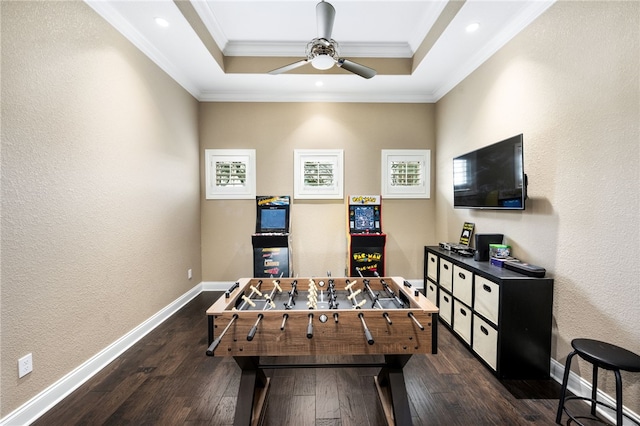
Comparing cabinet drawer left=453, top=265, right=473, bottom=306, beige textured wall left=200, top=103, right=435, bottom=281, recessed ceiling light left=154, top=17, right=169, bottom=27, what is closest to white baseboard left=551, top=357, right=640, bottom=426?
cabinet drawer left=453, top=265, right=473, bottom=306

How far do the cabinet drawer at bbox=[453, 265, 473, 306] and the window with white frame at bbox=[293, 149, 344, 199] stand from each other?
2.00 meters

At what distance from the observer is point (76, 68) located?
1967 mm

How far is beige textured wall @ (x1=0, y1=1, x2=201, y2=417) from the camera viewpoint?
159 cm

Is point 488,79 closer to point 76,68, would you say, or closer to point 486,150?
point 486,150

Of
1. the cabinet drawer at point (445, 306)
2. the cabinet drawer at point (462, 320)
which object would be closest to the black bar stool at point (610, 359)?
the cabinet drawer at point (462, 320)

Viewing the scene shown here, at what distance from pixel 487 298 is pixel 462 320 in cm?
54

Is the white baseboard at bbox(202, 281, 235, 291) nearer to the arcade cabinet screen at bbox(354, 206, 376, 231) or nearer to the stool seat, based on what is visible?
the arcade cabinet screen at bbox(354, 206, 376, 231)

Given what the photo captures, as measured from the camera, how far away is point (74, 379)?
6.40 feet

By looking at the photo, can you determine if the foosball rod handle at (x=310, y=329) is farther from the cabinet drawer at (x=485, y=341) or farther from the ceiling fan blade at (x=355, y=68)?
the ceiling fan blade at (x=355, y=68)

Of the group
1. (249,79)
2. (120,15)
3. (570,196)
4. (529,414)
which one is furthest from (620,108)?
(120,15)

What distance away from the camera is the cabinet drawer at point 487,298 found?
6.83ft

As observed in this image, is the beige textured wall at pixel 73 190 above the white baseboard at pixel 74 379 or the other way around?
above

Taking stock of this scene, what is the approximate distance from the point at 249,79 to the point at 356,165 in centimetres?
196

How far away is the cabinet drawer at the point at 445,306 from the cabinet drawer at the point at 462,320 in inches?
4.3
